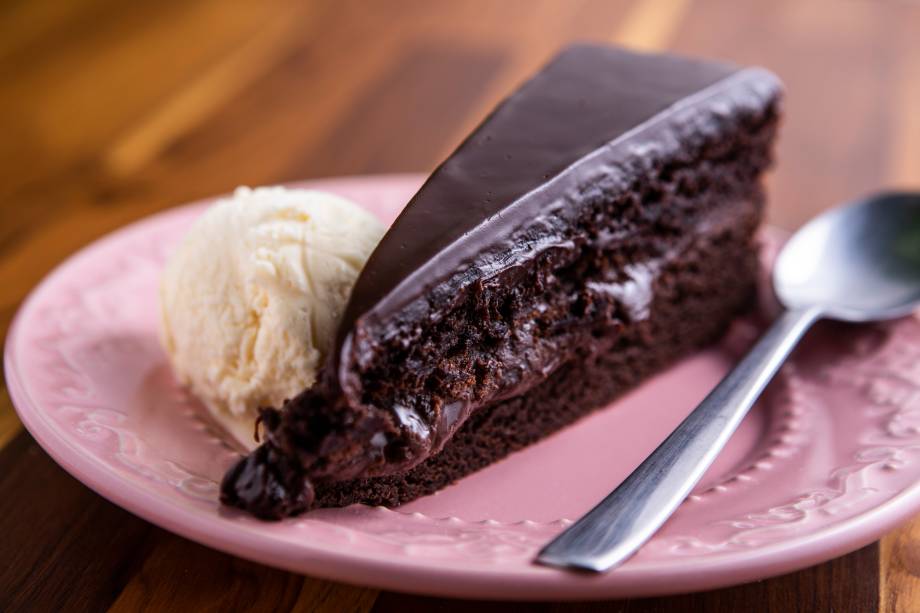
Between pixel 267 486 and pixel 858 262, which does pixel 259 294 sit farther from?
pixel 858 262

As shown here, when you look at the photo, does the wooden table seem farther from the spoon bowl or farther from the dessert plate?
the spoon bowl

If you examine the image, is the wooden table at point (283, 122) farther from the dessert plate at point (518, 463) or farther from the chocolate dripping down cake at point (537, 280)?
the chocolate dripping down cake at point (537, 280)

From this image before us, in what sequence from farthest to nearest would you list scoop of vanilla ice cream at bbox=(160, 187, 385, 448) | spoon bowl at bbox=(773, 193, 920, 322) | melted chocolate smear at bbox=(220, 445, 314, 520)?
spoon bowl at bbox=(773, 193, 920, 322), scoop of vanilla ice cream at bbox=(160, 187, 385, 448), melted chocolate smear at bbox=(220, 445, 314, 520)

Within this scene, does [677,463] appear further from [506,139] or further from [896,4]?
[896,4]

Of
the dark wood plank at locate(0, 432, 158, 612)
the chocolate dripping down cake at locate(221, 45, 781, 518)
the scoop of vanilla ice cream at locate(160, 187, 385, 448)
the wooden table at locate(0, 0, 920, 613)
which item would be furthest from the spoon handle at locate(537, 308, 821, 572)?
the dark wood plank at locate(0, 432, 158, 612)

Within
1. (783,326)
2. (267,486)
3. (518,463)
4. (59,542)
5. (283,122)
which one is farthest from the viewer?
(283,122)

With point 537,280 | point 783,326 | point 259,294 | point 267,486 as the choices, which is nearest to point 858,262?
point 783,326
